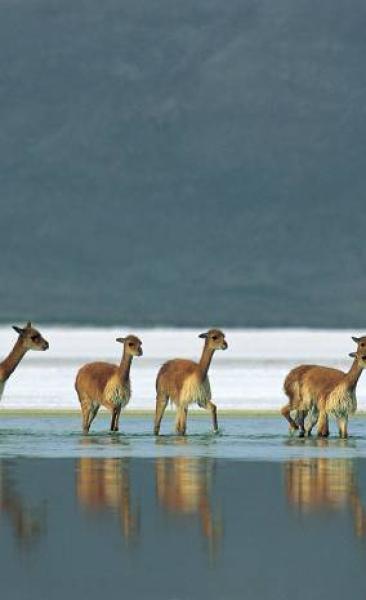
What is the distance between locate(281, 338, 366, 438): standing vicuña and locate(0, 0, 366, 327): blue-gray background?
242 ft

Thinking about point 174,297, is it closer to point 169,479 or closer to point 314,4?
point 314,4

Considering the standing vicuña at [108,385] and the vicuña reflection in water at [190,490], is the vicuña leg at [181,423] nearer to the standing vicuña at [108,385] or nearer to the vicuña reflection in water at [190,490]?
the standing vicuña at [108,385]

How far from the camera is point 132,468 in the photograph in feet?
64.2

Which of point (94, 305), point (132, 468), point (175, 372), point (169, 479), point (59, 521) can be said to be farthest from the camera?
point (94, 305)

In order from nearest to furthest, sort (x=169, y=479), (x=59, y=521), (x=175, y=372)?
(x=59, y=521) → (x=169, y=479) → (x=175, y=372)

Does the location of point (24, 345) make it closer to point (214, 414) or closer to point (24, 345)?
point (24, 345)

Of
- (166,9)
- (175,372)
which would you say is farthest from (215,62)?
(175,372)

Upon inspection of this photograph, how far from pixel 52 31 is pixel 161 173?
8412mm

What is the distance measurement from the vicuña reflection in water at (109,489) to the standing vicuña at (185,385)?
14.8 ft

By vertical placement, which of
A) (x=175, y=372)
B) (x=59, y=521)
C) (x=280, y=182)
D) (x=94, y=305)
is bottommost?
(x=59, y=521)

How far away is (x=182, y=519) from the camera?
15.2 m

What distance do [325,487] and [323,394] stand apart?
23.8 ft

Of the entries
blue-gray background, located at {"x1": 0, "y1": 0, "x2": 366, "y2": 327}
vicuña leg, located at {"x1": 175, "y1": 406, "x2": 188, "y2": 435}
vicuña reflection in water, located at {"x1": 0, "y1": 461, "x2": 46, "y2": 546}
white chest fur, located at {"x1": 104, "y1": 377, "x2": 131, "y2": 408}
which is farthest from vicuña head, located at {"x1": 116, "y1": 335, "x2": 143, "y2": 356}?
blue-gray background, located at {"x1": 0, "y1": 0, "x2": 366, "y2": 327}

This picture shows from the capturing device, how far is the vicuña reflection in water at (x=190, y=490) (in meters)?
14.9
